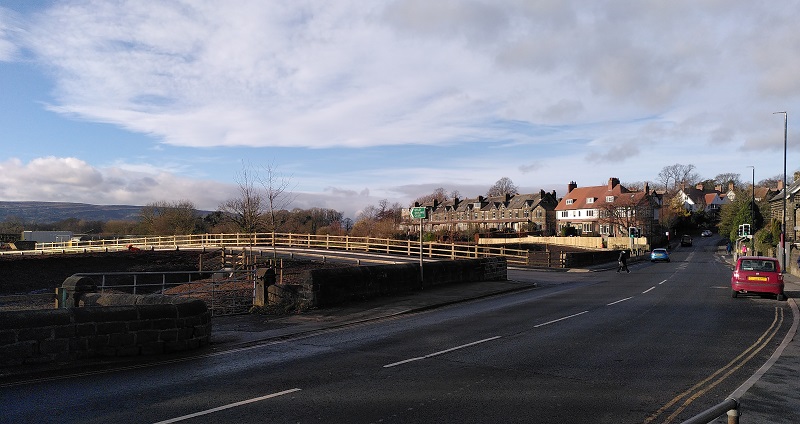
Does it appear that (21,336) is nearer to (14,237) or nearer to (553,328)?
(553,328)

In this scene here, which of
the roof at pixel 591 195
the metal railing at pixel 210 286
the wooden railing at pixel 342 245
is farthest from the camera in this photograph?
the roof at pixel 591 195

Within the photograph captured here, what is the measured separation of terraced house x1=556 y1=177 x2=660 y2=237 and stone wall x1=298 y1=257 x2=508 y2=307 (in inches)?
2791

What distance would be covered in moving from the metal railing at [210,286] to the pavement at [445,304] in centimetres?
164

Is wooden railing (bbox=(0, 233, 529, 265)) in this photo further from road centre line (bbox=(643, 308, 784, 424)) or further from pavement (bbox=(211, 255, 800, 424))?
road centre line (bbox=(643, 308, 784, 424))

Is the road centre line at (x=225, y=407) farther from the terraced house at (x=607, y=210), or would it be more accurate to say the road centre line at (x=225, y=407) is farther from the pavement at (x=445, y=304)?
the terraced house at (x=607, y=210)

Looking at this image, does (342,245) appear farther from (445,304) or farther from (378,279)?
(445,304)

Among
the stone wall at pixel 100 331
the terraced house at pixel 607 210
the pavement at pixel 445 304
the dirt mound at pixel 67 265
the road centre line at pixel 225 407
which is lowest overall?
the dirt mound at pixel 67 265

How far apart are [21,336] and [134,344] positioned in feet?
5.77

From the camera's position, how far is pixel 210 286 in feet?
101

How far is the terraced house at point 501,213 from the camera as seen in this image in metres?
122

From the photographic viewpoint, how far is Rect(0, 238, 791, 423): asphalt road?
256 inches

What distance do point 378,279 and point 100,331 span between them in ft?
36.2

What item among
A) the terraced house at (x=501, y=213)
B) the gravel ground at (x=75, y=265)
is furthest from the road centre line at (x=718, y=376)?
the terraced house at (x=501, y=213)

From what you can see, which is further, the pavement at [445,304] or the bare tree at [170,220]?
the bare tree at [170,220]
